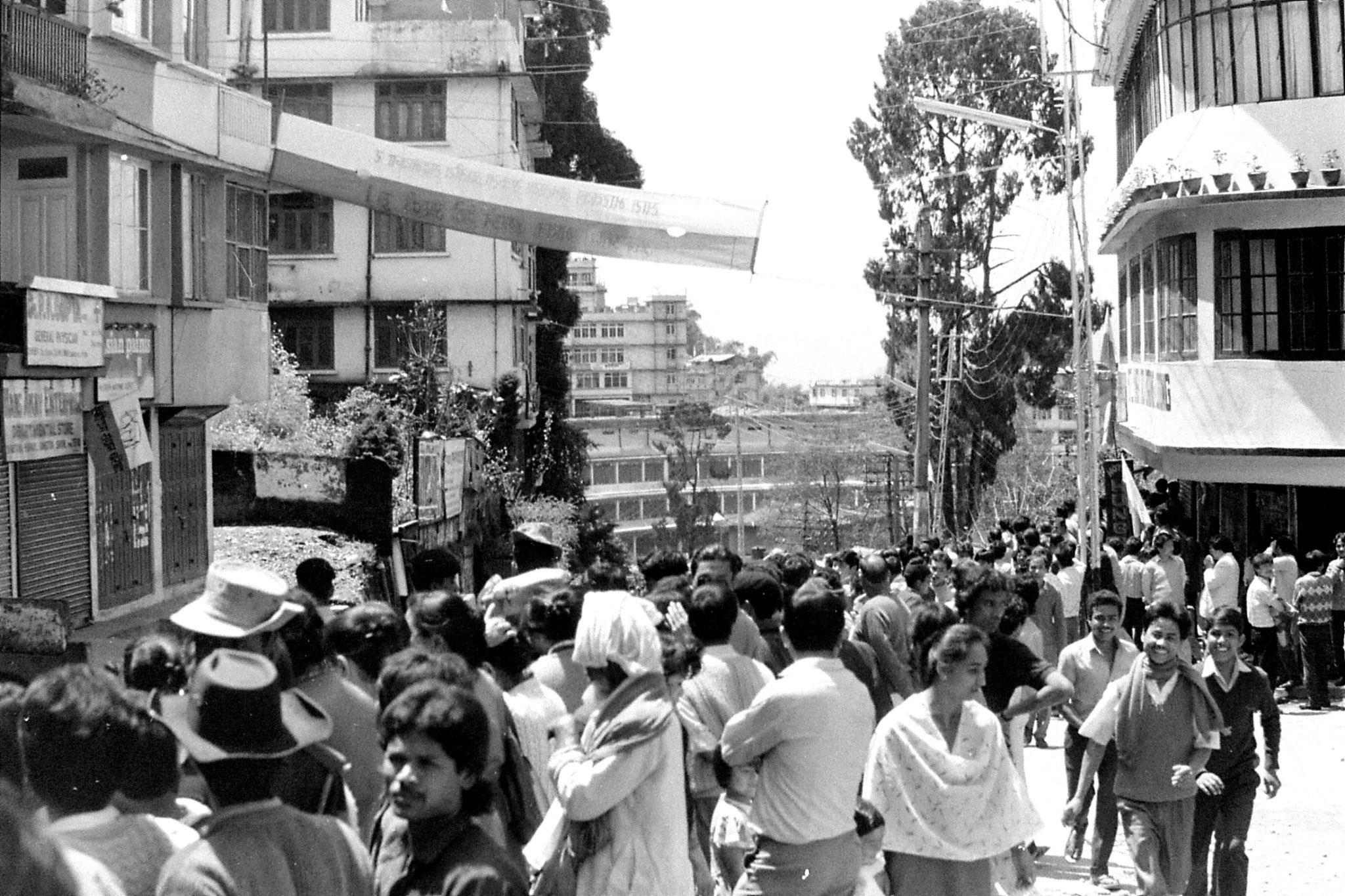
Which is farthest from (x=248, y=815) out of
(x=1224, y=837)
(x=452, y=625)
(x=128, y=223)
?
(x=128, y=223)

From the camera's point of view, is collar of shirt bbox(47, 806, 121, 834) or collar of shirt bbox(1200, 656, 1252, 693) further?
collar of shirt bbox(1200, 656, 1252, 693)

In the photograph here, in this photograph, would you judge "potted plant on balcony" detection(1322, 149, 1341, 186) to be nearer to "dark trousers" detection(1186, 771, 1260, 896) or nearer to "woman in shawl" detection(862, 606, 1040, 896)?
"dark trousers" detection(1186, 771, 1260, 896)

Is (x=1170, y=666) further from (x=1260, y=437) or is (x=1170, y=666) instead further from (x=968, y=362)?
(x=968, y=362)

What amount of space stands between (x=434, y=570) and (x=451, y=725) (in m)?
3.54

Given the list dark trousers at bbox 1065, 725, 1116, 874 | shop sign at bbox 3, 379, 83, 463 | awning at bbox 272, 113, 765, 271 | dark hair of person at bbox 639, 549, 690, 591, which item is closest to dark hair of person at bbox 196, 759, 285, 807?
dark hair of person at bbox 639, 549, 690, 591

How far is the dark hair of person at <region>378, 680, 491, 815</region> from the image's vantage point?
3.91 m

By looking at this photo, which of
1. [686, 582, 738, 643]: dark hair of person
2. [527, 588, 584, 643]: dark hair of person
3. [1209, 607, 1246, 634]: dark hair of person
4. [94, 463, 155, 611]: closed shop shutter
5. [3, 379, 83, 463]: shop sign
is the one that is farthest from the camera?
[94, 463, 155, 611]: closed shop shutter

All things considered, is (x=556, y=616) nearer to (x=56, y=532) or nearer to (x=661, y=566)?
(x=661, y=566)

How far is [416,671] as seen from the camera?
476 centimetres

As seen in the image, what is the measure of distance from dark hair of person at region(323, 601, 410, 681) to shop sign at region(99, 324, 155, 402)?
1257 centimetres

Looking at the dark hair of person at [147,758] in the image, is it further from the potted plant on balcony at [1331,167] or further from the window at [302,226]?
the window at [302,226]

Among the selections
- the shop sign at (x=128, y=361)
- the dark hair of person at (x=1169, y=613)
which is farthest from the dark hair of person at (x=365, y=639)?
the shop sign at (x=128, y=361)

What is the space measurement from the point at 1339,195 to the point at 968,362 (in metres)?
22.8

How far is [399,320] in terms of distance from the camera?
119ft
